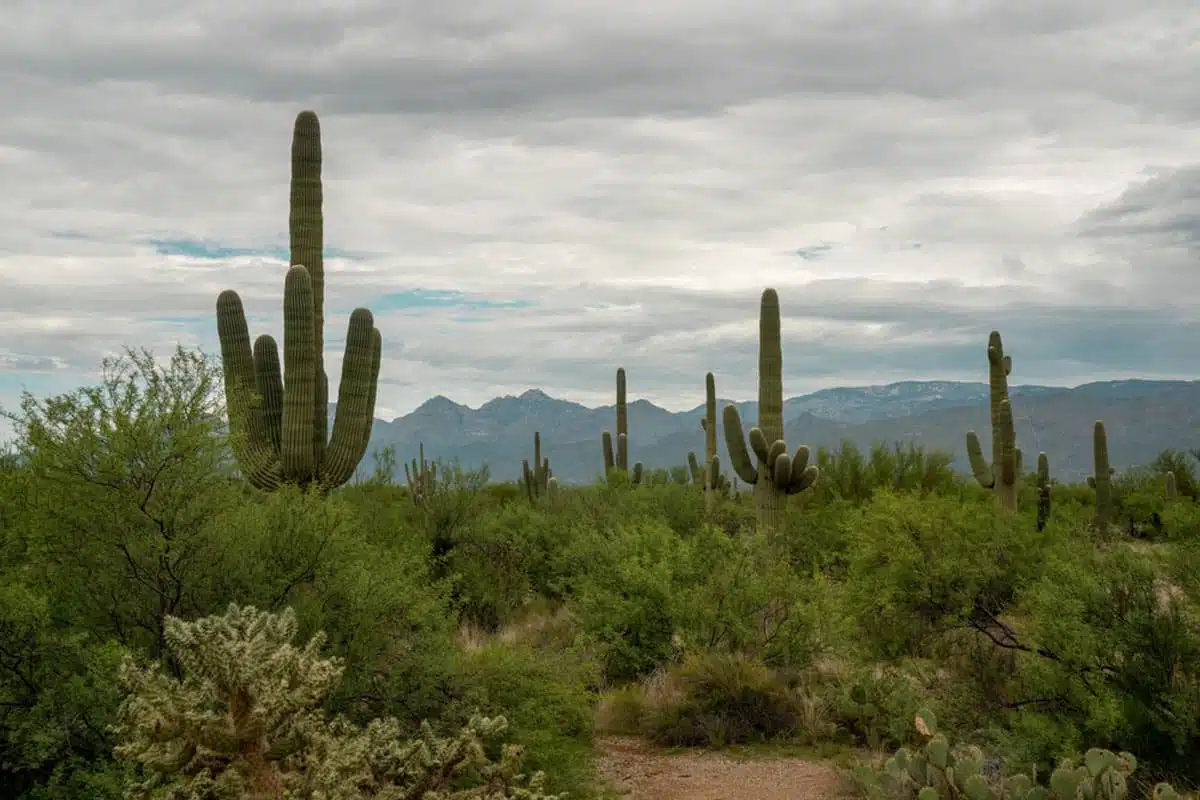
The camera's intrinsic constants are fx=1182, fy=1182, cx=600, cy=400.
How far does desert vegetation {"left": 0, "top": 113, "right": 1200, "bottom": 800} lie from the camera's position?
7.33 m

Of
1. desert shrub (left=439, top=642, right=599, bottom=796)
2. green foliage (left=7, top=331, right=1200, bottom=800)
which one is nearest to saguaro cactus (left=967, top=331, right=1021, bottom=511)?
green foliage (left=7, top=331, right=1200, bottom=800)

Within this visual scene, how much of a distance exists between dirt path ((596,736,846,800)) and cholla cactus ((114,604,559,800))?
4011 millimetres

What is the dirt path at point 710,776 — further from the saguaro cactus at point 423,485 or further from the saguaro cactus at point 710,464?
the saguaro cactus at point 710,464

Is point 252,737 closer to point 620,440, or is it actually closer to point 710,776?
point 710,776

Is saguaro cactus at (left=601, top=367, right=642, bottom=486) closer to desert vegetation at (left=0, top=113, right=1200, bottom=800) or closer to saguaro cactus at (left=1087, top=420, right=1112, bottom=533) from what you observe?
saguaro cactus at (left=1087, top=420, right=1112, bottom=533)

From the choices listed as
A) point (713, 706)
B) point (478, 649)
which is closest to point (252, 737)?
point (478, 649)

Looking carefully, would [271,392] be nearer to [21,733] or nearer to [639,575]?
[639,575]

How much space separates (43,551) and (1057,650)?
8429 mm

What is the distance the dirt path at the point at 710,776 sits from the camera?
1107 centimetres

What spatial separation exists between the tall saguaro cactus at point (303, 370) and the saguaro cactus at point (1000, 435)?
13.9 m

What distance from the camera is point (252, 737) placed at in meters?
6.86

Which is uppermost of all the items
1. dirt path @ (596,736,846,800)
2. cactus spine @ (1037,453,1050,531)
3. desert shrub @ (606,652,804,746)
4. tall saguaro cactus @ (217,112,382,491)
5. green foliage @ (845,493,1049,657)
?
tall saguaro cactus @ (217,112,382,491)

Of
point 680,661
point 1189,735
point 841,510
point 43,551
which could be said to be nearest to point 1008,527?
point 680,661

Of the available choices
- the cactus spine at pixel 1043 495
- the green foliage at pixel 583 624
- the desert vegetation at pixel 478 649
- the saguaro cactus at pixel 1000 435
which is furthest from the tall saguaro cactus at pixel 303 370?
the cactus spine at pixel 1043 495
